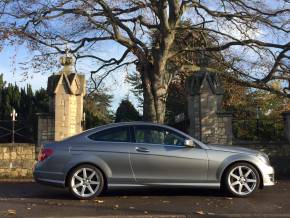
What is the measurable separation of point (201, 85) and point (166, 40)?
406 centimetres

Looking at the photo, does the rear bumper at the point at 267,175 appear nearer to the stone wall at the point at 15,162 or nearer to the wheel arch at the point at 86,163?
the wheel arch at the point at 86,163

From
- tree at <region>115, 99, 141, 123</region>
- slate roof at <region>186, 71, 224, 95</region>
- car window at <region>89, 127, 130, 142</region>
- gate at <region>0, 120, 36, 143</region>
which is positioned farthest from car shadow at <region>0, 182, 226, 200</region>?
tree at <region>115, 99, 141, 123</region>

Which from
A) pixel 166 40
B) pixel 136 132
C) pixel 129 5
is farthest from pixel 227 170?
pixel 129 5

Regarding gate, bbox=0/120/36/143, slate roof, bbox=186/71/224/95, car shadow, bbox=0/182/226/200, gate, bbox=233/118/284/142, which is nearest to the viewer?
car shadow, bbox=0/182/226/200

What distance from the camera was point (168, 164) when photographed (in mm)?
10438

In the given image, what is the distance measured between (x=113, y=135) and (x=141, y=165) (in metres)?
0.82

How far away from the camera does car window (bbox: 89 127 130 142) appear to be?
10703 mm

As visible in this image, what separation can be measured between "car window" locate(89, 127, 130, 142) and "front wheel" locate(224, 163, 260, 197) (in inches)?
81.0

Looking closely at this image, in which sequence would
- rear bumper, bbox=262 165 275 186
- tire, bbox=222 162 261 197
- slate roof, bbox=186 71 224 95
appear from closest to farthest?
tire, bbox=222 162 261 197 < rear bumper, bbox=262 165 275 186 < slate roof, bbox=186 71 224 95

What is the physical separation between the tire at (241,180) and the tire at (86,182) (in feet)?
7.74

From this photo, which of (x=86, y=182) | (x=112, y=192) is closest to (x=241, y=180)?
(x=112, y=192)

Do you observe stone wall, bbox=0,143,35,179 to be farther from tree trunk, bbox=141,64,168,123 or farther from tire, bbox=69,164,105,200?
tree trunk, bbox=141,64,168,123

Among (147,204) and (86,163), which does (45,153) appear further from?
(147,204)

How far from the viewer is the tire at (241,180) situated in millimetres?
10531
